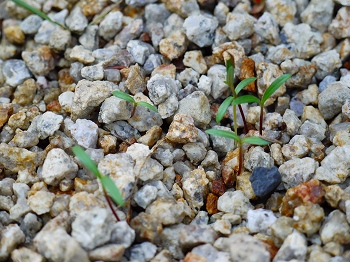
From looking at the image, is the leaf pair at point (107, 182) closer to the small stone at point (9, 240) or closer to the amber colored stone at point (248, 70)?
the small stone at point (9, 240)

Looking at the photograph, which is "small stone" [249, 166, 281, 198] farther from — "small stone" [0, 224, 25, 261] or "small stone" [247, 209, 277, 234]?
"small stone" [0, 224, 25, 261]

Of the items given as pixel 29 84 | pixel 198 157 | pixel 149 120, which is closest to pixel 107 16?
pixel 29 84

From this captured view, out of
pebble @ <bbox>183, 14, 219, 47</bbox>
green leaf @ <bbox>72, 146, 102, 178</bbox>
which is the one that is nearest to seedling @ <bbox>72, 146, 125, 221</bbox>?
green leaf @ <bbox>72, 146, 102, 178</bbox>

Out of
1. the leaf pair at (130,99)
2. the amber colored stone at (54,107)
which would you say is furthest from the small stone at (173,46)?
the amber colored stone at (54,107)

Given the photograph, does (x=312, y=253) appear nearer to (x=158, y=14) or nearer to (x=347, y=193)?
(x=347, y=193)

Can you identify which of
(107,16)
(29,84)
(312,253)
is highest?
(107,16)

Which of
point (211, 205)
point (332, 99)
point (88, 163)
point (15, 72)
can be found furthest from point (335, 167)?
point (15, 72)

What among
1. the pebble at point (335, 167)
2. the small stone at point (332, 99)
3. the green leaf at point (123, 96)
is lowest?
the pebble at point (335, 167)
